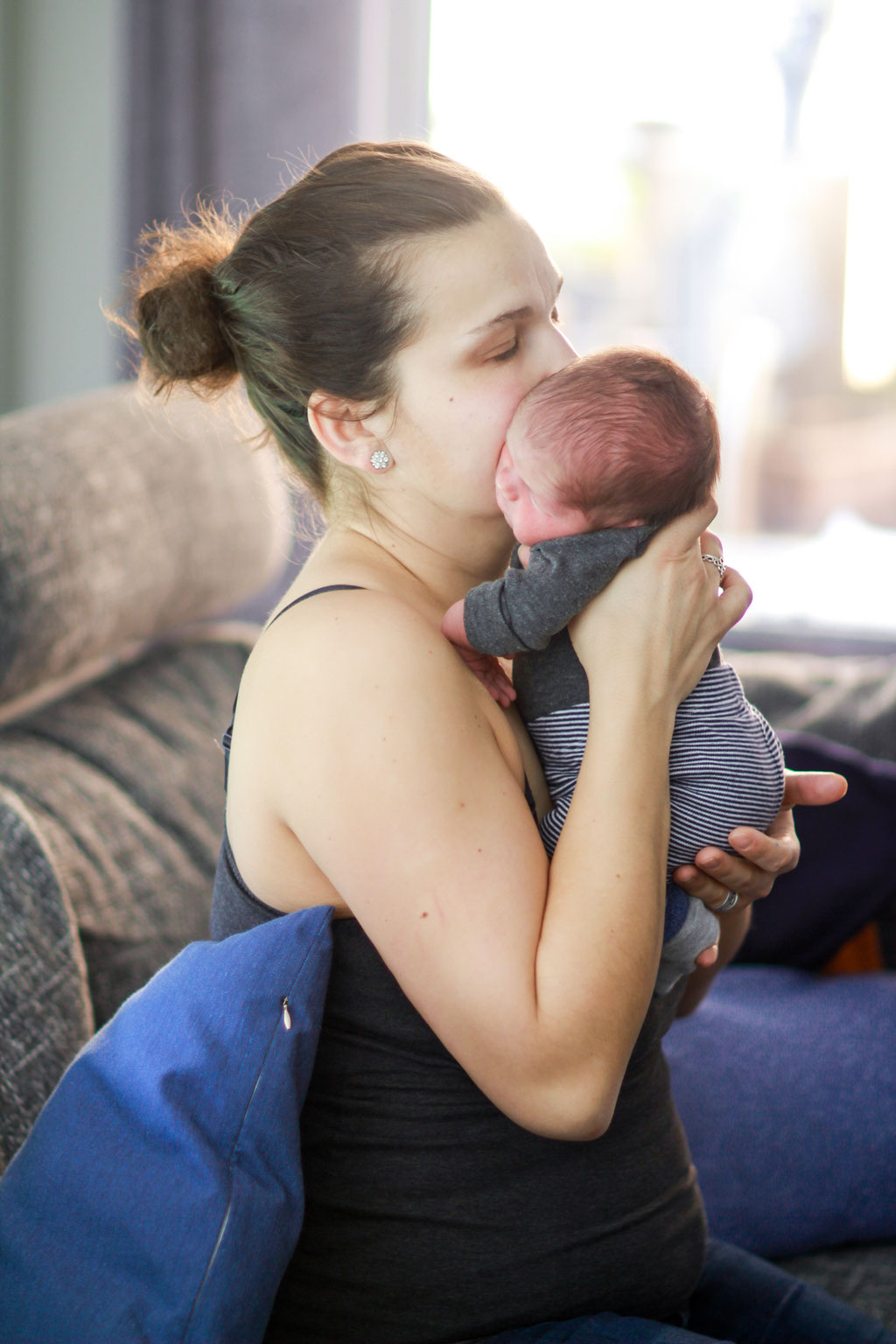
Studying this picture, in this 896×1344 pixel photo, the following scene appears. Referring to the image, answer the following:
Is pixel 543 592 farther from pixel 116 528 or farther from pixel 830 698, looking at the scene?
pixel 830 698

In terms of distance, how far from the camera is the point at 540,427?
37.4 inches

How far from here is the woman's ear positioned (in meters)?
1.04

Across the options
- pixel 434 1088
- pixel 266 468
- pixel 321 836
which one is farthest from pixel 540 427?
pixel 266 468

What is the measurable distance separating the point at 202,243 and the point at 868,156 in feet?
7.67

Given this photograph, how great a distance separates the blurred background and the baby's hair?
197 cm

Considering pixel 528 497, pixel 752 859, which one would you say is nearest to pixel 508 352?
pixel 528 497

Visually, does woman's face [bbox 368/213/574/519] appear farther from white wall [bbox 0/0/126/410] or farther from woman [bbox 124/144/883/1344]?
white wall [bbox 0/0/126/410]

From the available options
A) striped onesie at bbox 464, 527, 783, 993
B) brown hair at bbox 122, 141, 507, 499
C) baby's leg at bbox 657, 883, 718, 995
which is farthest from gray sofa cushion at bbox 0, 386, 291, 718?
baby's leg at bbox 657, 883, 718, 995

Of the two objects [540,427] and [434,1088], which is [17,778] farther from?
[540,427]

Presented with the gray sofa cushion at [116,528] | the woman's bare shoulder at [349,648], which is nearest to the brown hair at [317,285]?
the gray sofa cushion at [116,528]

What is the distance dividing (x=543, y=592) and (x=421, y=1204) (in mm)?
523

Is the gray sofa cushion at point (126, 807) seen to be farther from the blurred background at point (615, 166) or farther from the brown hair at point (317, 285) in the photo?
the blurred background at point (615, 166)

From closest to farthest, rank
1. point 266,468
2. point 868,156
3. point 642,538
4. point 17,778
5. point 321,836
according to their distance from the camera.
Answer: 1. point 321,836
2. point 642,538
3. point 17,778
4. point 266,468
5. point 868,156

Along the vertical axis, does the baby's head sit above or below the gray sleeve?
above
